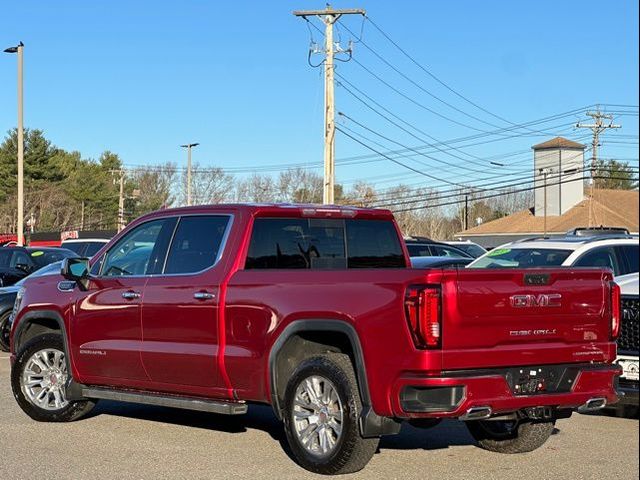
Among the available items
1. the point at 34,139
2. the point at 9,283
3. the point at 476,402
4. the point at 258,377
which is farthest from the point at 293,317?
the point at 34,139

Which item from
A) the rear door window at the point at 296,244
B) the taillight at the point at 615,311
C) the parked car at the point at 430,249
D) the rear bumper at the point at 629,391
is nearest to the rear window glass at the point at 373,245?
the rear door window at the point at 296,244

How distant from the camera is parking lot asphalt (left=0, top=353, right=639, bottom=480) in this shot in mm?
6863

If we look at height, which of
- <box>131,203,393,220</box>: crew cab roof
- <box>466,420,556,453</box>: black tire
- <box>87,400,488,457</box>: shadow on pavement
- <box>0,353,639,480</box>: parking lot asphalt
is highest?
<box>131,203,393,220</box>: crew cab roof

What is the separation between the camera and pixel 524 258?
444 inches

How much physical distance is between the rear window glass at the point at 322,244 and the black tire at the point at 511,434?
1.59 m

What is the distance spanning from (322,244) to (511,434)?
7.10 ft

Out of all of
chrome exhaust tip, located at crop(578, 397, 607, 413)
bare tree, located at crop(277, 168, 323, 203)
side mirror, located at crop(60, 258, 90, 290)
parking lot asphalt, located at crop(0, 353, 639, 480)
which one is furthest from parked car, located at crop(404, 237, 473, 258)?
bare tree, located at crop(277, 168, 323, 203)

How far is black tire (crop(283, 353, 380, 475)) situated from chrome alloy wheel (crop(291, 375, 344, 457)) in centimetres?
3

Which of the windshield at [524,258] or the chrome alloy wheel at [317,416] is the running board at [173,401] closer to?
the chrome alloy wheel at [317,416]

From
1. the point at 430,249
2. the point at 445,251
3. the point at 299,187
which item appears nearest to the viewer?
the point at 430,249

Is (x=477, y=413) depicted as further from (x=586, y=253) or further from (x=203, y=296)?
(x=586, y=253)

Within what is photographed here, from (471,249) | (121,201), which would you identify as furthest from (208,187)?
(471,249)

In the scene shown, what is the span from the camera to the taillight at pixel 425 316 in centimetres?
608

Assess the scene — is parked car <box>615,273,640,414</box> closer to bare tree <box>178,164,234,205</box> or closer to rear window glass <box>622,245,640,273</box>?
rear window glass <box>622,245,640,273</box>
